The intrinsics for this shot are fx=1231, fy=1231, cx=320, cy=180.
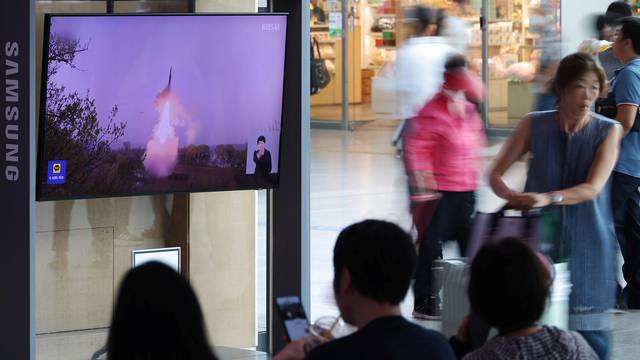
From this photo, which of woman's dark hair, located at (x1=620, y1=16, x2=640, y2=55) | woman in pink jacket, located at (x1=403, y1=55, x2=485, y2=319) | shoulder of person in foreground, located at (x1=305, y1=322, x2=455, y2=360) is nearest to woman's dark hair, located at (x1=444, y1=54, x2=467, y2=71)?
woman in pink jacket, located at (x1=403, y1=55, x2=485, y2=319)

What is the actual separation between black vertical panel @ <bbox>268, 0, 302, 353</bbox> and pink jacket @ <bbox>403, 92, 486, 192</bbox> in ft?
3.70

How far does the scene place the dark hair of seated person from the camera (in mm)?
3104

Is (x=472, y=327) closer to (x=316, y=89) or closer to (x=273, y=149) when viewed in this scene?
(x=273, y=149)

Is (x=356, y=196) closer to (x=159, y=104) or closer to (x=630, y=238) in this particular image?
(x=630, y=238)

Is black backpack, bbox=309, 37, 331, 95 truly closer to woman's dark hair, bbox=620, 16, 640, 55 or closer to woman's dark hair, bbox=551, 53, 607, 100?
woman's dark hair, bbox=620, 16, 640, 55

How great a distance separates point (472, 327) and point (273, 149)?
2.58m

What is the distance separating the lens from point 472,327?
3602mm

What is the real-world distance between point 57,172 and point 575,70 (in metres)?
2.28

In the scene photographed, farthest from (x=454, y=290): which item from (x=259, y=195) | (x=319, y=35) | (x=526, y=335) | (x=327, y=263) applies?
(x=319, y=35)

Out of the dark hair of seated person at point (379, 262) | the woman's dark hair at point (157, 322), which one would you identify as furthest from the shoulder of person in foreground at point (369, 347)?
the woman's dark hair at point (157, 322)

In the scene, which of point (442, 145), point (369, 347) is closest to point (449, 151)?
point (442, 145)
